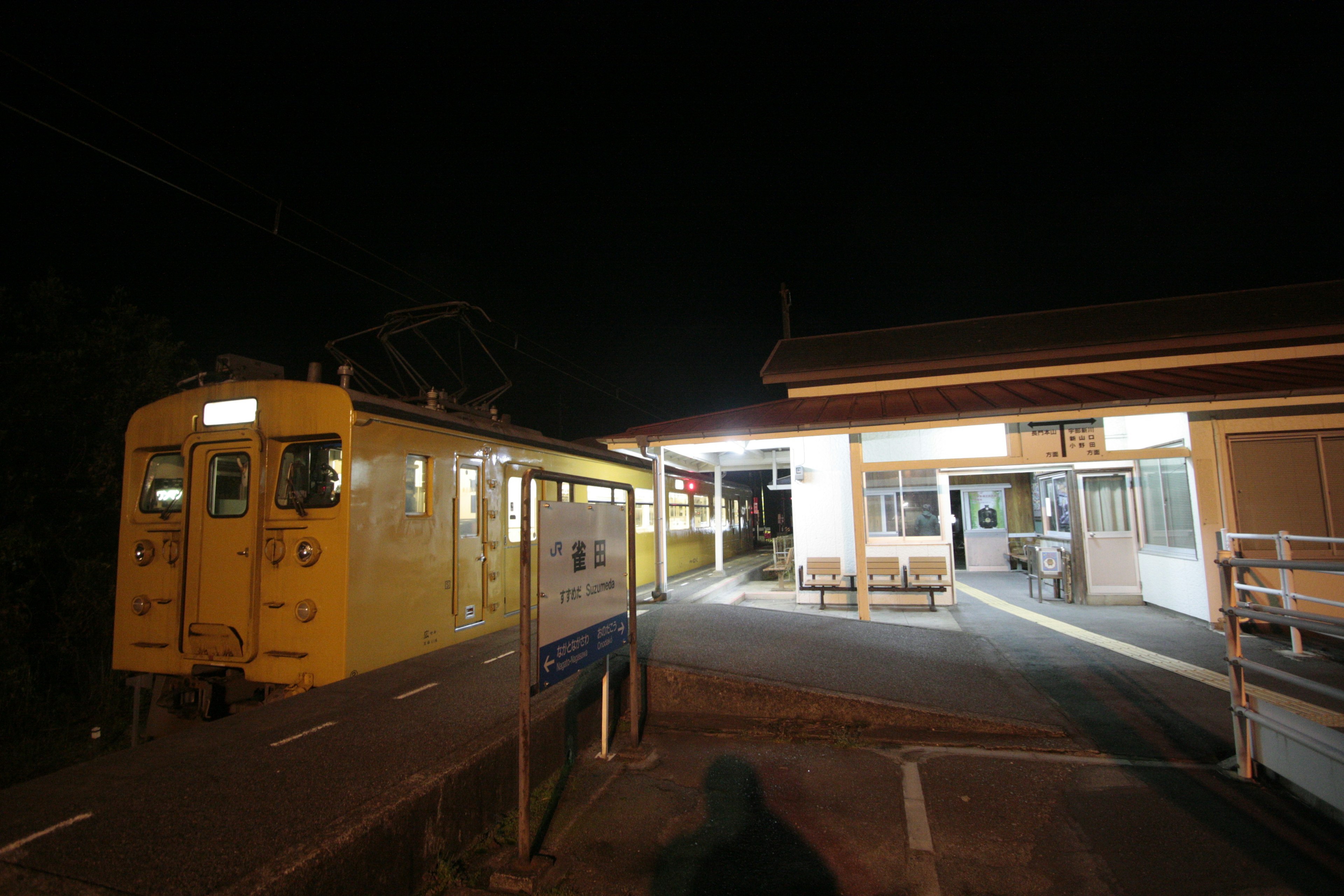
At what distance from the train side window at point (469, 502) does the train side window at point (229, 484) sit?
1.73 meters

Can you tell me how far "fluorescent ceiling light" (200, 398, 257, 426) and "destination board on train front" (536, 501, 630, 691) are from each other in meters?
3.15

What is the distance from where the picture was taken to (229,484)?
5.28 metres

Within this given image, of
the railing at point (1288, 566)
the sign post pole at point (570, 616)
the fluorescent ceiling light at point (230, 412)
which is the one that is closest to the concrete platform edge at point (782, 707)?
the sign post pole at point (570, 616)

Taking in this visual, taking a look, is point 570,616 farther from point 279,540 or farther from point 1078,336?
point 1078,336

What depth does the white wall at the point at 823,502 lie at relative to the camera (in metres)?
10.0

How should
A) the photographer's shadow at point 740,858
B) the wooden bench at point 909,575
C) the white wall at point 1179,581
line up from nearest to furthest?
the photographer's shadow at point 740,858
the white wall at point 1179,581
the wooden bench at point 909,575

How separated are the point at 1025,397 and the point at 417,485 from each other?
23.0 ft

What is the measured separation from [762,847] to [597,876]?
0.85 metres

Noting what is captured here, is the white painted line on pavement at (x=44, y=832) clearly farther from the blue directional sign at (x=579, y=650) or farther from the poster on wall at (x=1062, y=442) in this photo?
the poster on wall at (x=1062, y=442)

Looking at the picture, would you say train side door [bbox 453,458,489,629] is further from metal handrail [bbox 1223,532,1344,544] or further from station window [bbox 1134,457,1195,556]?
station window [bbox 1134,457,1195,556]

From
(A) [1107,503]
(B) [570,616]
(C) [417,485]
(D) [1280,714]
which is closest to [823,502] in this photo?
(A) [1107,503]

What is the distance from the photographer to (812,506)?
10.4 m

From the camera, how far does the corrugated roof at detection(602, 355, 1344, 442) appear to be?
22.4ft

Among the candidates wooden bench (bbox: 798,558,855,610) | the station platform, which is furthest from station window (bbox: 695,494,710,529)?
the station platform
